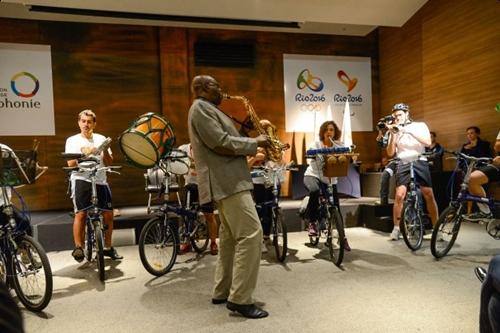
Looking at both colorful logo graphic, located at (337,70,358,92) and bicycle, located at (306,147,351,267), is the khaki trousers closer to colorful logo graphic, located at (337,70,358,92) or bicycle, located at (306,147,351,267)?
bicycle, located at (306,147,351,267)

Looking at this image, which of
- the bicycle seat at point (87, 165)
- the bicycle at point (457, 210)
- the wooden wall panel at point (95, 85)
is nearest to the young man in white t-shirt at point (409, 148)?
the bicycle at point (457, 210)

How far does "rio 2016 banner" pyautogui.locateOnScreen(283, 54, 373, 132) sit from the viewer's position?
751 cm

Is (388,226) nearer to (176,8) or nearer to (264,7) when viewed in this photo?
(264,7)

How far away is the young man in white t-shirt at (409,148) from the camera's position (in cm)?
415

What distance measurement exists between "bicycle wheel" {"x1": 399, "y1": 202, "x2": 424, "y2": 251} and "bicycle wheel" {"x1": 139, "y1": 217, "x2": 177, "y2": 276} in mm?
2382

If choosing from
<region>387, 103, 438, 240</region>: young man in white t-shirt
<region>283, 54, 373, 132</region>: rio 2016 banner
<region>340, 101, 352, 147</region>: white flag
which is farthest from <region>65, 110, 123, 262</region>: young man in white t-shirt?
<region>340, 101, 352, 147</region>: white flag

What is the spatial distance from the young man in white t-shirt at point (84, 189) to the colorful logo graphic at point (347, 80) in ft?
17.7

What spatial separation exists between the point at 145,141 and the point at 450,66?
5.57 metres

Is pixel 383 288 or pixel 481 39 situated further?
pixel 481 39

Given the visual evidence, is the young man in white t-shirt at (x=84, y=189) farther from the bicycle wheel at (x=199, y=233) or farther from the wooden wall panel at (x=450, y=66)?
the wooden wall panel at (x=450, y=66)

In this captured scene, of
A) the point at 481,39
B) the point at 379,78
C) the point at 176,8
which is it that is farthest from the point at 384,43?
the point at 176,8

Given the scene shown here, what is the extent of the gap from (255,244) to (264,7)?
15.3ft

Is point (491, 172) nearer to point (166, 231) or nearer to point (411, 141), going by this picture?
point (411, 141)

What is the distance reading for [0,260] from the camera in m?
2.72
